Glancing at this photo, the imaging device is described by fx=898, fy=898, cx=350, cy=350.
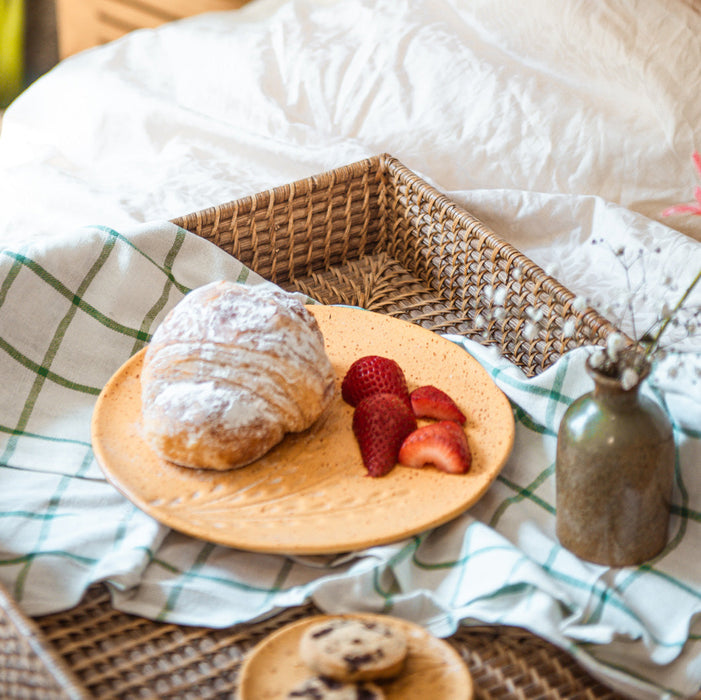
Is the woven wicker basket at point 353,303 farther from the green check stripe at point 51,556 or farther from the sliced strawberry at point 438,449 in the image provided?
the sliced strawberry at point 438,449

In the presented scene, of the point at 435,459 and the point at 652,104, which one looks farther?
the point at 652,104

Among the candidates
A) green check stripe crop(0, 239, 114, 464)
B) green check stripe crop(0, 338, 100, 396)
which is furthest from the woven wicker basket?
green check stripe crop(0, 338, 100, 396)

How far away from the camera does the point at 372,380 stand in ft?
3.23

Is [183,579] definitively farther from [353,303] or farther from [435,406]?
[353,303]

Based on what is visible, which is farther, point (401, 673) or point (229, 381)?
point (229, 381)

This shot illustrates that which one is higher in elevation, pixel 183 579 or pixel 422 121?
pixel 422 121

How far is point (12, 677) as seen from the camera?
0.70 meters

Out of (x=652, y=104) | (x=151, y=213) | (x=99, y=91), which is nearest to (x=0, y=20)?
(x=99, y=91)

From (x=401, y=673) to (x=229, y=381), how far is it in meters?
0.34

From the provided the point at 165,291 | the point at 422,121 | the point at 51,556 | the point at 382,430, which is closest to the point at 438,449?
the point at 382,430

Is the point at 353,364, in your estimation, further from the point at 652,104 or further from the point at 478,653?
the point at 652,104

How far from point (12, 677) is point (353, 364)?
48 centimetres

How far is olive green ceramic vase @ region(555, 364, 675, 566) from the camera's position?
2.49 ft

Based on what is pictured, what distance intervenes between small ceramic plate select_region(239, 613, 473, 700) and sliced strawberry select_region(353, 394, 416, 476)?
201 mm
